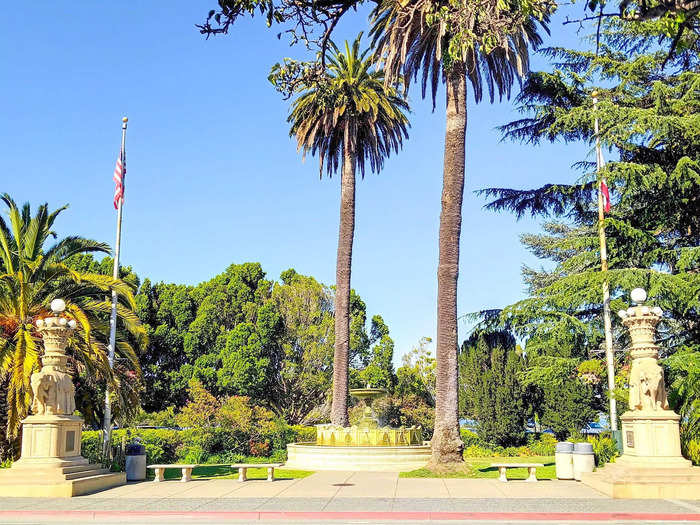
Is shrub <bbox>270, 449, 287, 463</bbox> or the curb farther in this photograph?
shrub <bbox>270, 449, 287, 463</bbox>

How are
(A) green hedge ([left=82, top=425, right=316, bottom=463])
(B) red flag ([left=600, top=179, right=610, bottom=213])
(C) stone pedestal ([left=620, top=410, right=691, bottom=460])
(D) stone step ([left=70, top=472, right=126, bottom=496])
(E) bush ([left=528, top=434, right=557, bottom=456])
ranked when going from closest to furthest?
(C) stone pedestal ([left=620, top=410, right=691, bottom=460])
(D) stone step ([left=70, top=472, right=126, bottom=496])
(B) red flag ([left=600, top=179, right=610, bottom=213])
(A) green hedge ([left=82, top=425, right=316, bottom=463])
(E) bush ([left=528, top=434, right=557, bottom=456])

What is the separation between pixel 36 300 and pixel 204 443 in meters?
12.6

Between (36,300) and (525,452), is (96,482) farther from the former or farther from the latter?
(525,452)

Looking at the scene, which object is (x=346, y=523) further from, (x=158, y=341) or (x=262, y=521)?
(x=158, y=341)

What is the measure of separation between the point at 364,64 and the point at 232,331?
55.2 ft

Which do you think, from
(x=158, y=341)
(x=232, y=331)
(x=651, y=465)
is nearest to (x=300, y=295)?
(x=232, y=331)

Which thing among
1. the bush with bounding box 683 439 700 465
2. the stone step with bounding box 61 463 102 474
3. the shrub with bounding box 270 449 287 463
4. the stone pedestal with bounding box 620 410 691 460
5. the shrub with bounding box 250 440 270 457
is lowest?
the shrub with bounding box 270 449 287 463

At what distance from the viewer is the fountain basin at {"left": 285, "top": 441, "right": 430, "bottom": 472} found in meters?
22.5

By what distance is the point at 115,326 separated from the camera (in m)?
22.1

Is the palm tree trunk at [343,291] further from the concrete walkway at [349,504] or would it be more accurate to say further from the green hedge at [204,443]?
the concrete walkway at [349,504]

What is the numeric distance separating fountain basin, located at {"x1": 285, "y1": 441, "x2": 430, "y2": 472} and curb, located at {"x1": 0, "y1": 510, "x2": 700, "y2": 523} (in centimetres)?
1026

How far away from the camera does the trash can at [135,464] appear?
18984 mm

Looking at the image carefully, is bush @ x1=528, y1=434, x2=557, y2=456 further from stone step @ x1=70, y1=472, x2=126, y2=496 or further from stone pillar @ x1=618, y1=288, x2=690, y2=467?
stone step @ x1=70, y1=472, x2=126, y2=496

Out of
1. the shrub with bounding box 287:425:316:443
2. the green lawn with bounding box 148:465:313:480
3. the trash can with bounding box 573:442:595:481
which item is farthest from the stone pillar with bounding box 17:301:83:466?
the shrub with bounding box 287:425:316:443
